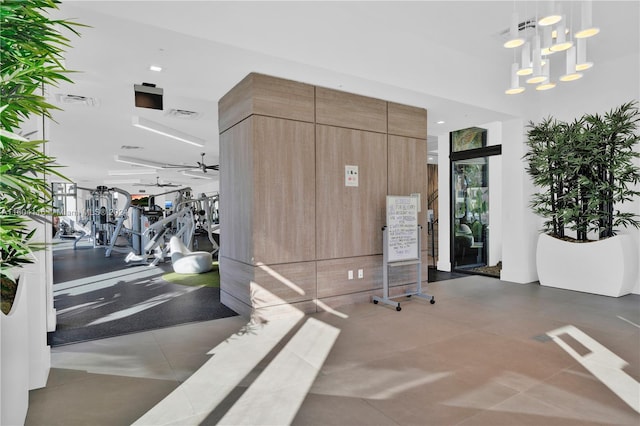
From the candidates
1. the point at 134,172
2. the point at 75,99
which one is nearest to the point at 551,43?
the point at 75,99

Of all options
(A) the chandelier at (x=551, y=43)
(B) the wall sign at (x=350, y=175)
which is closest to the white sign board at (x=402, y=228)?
(B) the wall sign at (x=350, y=175)

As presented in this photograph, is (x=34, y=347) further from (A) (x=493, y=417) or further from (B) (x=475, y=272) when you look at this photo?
(B) (x=475, y=272)

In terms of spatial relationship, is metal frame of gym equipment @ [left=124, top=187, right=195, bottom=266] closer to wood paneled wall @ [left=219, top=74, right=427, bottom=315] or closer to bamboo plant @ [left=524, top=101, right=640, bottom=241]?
wood paneled wall @ [left=219, top=74, right=427, bottom=315]

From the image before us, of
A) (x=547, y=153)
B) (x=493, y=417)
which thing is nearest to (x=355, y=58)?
(x=547, y=153)

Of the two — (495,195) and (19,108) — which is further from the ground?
(19,108)

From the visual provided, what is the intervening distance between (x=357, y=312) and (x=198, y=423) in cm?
279

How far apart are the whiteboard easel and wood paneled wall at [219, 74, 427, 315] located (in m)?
0.29

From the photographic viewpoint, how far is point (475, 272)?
7695 millimetres

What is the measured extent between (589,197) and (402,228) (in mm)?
2967

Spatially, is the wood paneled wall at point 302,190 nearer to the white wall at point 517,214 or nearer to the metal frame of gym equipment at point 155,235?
the white wall at point 517,214

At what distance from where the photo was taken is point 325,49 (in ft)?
14.6

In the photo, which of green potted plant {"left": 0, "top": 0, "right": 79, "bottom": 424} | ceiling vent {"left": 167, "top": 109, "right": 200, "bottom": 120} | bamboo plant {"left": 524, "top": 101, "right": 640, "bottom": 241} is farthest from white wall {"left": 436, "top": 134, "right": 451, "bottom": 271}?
green potted plant {"left": 0, "top": 0, "right": 79, "bottom": 424}

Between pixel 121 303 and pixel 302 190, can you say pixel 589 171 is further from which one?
pixel 121 303

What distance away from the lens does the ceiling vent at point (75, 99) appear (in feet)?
20.1
